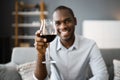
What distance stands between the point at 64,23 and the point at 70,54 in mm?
243

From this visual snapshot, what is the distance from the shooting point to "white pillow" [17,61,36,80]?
2.36 m

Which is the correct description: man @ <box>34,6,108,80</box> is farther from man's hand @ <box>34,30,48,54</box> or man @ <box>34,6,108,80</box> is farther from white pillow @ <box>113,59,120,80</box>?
white pillow @ <box>113,59,120,80</box>

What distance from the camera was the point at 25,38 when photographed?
5133 millimetres

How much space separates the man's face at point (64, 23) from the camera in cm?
137

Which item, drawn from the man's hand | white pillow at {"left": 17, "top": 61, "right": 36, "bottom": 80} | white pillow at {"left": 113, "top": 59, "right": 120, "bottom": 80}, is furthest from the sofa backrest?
the man's hand

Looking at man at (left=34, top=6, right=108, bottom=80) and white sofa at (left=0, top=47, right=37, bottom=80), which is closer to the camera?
man at (left=34, top=6, right=108, bottom=80)

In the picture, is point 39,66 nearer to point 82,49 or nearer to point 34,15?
point 82,49

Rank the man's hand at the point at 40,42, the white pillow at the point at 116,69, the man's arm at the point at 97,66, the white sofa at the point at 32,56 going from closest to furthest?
the man's hand at the point at 40,42
the man's arm at the point at 97,66
the white pillow at the point at 116,69
the white sofa at the point at 32,56

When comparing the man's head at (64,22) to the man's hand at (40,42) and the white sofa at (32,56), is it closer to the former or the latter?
the man's hand at (40,42)

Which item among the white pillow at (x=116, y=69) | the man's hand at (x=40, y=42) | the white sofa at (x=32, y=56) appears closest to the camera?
the man's hand at (x=40, y=42)

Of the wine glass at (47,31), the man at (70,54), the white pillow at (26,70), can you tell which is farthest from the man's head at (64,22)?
the white pillow at (26,70)

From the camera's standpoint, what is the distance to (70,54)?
4.92 feet

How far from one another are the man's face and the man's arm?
0.70 ft

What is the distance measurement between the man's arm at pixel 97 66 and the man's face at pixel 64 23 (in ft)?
0.70
